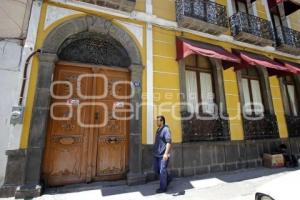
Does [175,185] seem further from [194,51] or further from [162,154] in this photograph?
[194,51]

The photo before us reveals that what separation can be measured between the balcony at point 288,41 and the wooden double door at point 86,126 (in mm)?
7585

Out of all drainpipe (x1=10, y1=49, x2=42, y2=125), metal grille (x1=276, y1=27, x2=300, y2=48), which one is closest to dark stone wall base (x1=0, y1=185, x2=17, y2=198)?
drainpipe (x1=10, y1=49, x2=42, y2=125)

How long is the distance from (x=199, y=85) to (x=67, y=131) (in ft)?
15.2

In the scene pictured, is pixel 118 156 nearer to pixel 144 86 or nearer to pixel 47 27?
pixel 144 86

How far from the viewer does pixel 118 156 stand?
5.18 meters

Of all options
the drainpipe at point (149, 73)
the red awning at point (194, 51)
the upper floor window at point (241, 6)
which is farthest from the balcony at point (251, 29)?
the drainpipe at point (149, 73)

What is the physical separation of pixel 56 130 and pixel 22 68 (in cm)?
172

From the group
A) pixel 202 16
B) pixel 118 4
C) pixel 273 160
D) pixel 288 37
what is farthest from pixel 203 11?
pixel 273 160

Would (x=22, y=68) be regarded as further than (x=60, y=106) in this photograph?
No

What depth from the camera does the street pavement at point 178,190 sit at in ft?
13.1

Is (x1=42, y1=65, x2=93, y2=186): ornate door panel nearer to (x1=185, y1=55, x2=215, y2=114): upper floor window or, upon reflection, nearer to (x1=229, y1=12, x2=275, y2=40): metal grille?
(x1=185, y1=55, x2=215, y2=114): upper floor window

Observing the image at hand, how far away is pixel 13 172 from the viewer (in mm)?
4031

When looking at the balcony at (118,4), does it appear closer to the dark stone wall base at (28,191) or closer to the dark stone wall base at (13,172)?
the dark stone wall base at (13,172)

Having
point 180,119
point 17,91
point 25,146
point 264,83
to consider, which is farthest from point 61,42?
point 264,83
